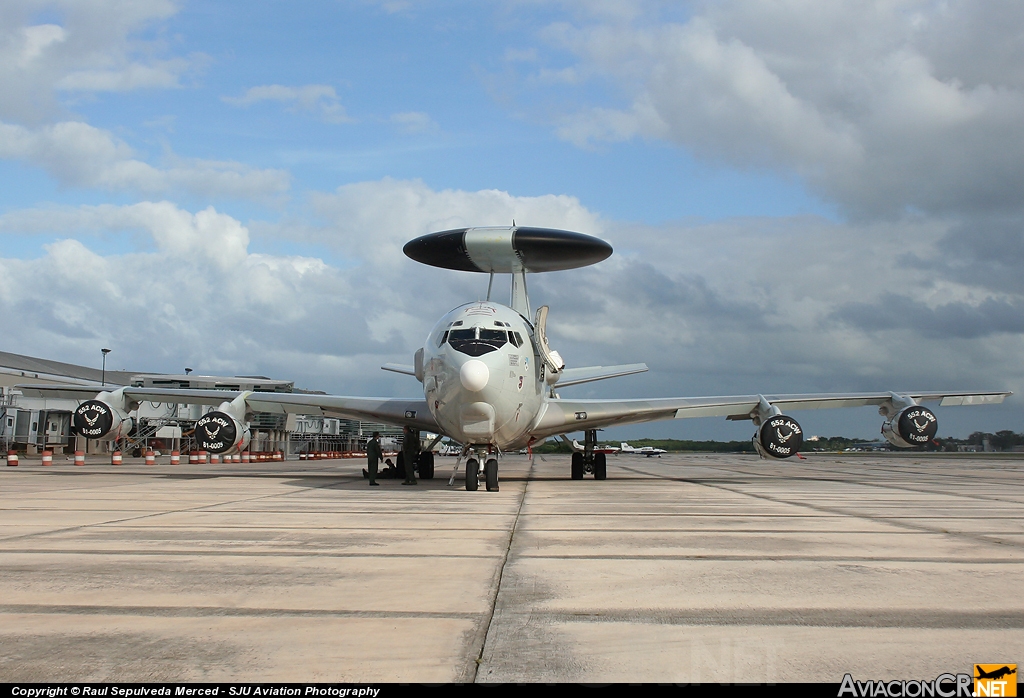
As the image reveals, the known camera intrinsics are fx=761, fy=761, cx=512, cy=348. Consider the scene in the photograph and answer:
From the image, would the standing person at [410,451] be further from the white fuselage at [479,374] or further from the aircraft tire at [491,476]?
the aircraft tire at [491,476]

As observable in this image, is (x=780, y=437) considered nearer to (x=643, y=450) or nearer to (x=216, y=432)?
(x=216, y=432)

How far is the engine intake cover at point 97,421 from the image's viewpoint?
22.0 meters

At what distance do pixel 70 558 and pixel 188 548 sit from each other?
110 cm

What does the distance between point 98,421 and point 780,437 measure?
1951 centimetres

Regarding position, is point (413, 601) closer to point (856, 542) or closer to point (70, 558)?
point (70, 558)

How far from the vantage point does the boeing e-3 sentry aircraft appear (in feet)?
55.3

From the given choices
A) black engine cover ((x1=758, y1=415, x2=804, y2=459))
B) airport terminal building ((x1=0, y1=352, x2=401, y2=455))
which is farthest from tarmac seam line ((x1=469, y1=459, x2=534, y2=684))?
airport terminal building ((x1=0, y1=352, x2=401, y2=455))

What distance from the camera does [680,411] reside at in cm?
2252

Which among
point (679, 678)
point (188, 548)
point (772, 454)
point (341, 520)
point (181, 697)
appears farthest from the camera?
point (772, 454)

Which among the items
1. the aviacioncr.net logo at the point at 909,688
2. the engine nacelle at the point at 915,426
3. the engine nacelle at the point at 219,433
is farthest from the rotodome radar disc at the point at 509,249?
the aviacioncr.net logo at the point at 909,688

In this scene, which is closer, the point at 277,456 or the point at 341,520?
the point at 341,520

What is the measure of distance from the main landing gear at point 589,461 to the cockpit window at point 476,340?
7.50m

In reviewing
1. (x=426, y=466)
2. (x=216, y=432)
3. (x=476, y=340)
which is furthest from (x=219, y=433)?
(x=476, y=340)

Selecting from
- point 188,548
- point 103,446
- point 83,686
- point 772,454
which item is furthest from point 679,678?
point 103,446
